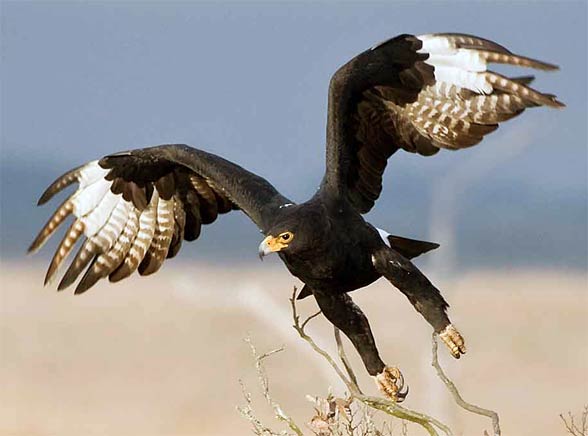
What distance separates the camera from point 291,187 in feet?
214

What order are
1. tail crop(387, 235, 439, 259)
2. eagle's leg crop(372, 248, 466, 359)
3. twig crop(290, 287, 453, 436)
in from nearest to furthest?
twig crop(290, 287, 453, 436), eagle's leg crop(372, 248, 466, 359), tail crop(387, 235, 439, 259)

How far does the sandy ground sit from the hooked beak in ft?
25.0

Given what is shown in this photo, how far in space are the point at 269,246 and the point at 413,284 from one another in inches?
32.6

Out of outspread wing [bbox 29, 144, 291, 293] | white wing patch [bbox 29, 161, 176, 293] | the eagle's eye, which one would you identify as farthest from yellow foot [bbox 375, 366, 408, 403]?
white wing patch [bbox 29, 161, 176, 293]

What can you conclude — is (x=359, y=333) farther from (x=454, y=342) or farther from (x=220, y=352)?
(x=220, y=352)

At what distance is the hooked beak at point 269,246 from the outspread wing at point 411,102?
1.90ft

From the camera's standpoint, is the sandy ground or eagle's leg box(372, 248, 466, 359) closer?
eagle's leg box(372, 248, 466, 359)

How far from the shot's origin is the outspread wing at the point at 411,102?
8289 mm

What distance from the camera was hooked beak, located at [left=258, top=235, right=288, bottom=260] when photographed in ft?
27.0

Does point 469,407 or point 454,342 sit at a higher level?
point 454,342

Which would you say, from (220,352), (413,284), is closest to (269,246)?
(413,284)

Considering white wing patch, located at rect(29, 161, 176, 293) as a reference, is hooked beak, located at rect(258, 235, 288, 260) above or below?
below

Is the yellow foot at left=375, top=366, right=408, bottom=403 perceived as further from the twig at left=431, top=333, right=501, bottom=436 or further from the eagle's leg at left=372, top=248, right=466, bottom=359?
the twig at left=431, top=333, right=501, bottom=436

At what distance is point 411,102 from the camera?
28.9ft
